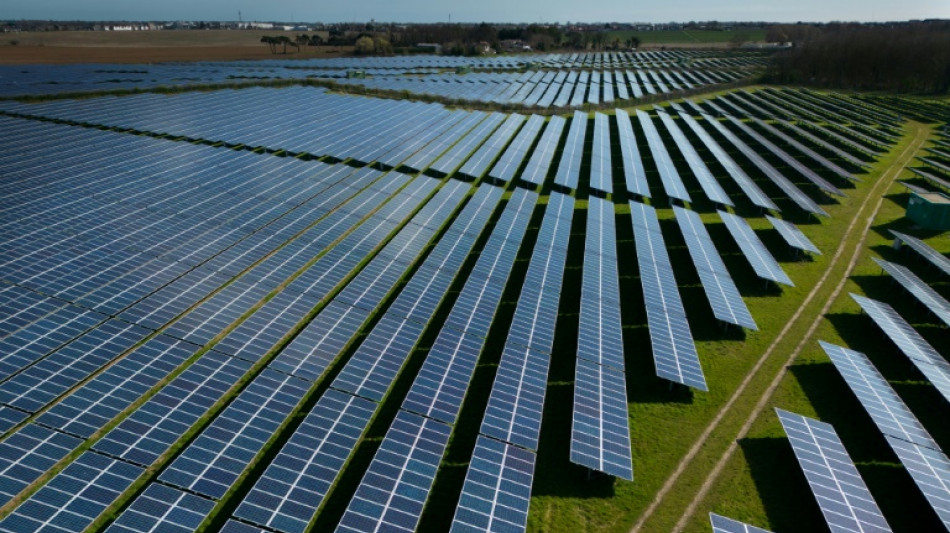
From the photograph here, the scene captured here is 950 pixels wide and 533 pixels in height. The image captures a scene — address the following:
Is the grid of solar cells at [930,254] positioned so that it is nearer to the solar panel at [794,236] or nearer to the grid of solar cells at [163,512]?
the solar panel at [794,236]

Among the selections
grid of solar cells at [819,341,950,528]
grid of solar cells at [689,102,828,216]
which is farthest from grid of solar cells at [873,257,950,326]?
grid of solar cells at [689,102,828,216]

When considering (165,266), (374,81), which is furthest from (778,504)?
(374,81)

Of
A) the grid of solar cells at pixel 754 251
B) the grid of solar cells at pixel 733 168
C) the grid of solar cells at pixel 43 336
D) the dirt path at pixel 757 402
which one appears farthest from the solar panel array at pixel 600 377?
the grid of solar cells at pixel 43 336

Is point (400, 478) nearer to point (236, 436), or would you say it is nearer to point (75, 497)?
point (236, 436)

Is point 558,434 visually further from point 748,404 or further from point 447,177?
point 447,177

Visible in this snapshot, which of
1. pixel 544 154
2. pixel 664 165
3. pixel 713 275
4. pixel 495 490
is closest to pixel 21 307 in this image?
pixel 495 490

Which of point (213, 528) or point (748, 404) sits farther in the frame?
point (748, 404)

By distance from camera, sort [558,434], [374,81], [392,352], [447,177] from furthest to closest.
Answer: [374,81]
[447,177]
[392,352]
[558,434]
